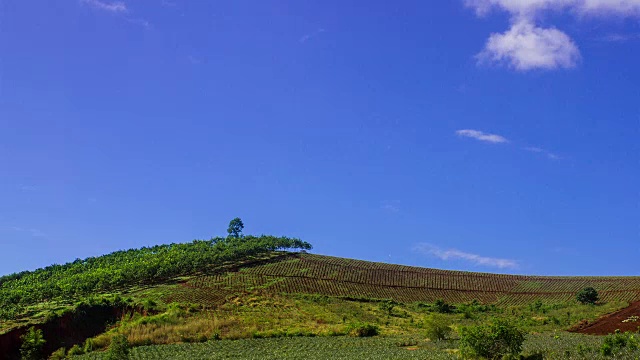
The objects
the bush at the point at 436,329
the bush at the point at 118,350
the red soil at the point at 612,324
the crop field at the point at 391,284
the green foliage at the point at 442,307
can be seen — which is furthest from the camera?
the crop field at the point at 391,284

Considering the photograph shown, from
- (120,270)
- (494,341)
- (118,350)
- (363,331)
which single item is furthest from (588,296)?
(120,270)

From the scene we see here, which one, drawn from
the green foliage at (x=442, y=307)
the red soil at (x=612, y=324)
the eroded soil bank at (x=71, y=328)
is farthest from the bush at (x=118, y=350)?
the green foliage at (x=442, y=307)

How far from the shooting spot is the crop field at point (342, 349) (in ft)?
135

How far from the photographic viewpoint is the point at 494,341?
3844 cm

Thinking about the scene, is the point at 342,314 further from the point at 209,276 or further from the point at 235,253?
the point at 235,253

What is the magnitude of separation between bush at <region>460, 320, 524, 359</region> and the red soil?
77.0 ft

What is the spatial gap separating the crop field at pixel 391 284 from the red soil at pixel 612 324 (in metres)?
13.3

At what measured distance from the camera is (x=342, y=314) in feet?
249

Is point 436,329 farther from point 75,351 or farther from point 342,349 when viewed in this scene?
point 75,351

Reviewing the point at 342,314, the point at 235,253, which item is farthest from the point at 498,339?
the point at 235,253

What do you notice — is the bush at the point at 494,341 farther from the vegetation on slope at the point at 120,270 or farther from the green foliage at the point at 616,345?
the vegetation on slope at the point at 120,270

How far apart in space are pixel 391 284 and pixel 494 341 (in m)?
63.3

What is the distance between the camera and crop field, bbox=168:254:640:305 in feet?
290

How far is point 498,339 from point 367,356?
1088 cm
